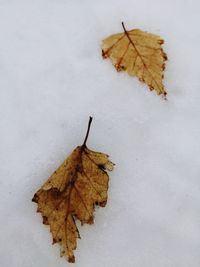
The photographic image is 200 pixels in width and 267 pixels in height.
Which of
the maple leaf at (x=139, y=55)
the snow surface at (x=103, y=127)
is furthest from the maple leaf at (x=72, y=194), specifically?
the maple leaf at (x=139, y=55)

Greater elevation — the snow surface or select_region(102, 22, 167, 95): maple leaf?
select_region(102, 22, 167, 95): maple leaf

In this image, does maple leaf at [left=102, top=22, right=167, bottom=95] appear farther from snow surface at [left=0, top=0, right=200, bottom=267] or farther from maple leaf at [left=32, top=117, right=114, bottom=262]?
maple leaf at [left=32, top=117, right=114, bottom=262]

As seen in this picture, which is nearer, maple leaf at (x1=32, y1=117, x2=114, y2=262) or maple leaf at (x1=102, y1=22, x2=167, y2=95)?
maple leaf at (x1=32, y1=117, x2=114, y2=262)

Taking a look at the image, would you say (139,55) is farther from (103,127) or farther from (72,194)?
(72,194)

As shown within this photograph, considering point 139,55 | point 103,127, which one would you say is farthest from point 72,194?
point 139,55

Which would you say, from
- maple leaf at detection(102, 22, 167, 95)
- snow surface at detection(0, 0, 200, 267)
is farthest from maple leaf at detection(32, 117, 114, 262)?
maple leaf at detection(102, 22, 167, 95)

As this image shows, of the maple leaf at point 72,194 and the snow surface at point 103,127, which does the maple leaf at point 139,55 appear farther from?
the maple leaf at point 72,194
